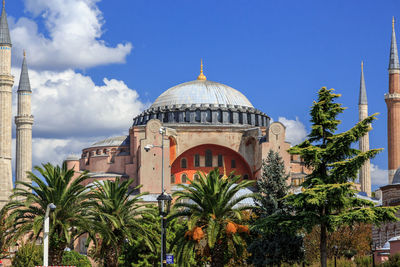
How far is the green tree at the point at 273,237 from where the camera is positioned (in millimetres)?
33812

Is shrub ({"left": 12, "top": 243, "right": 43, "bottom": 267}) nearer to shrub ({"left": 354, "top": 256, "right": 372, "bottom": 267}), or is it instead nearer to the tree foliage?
shrub ({"left": 354, "top": 256, "right": 372, "bottom": 267})

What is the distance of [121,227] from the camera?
3212 centimetres

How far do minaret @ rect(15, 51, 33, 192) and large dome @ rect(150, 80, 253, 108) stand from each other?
43.8ft

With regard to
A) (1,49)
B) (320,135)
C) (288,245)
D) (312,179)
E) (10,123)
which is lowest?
(288,245)

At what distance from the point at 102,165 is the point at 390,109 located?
88.5 ft

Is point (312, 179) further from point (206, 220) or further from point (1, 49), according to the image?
point (1, 49)

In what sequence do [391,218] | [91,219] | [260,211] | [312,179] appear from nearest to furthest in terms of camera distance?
[391,218], [312,179], [91,219], [260,211]

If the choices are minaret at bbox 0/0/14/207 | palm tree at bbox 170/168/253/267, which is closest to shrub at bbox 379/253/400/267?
palm tree at bbox 170/168/253/267

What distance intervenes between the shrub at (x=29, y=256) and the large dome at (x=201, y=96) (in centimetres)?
3244

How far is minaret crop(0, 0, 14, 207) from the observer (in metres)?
57.9

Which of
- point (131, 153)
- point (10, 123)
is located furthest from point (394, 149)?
point (10, 123)

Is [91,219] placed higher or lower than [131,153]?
lower

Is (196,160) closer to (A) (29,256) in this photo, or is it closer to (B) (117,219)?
(B) (117,219)

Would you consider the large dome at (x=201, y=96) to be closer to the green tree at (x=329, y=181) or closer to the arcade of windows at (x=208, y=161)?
the arcade of windows at (x=208, y=161)
